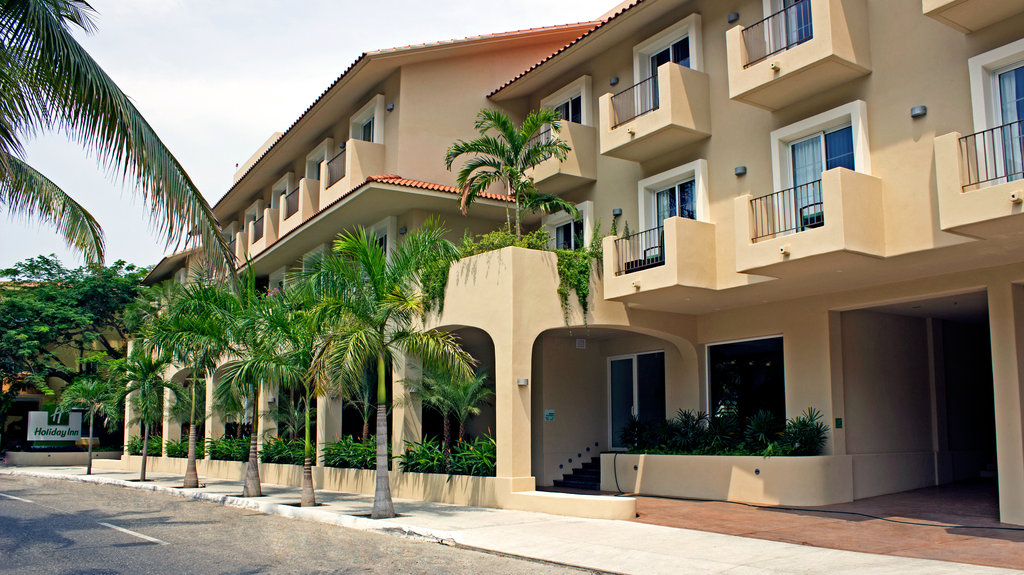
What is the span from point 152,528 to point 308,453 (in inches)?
146

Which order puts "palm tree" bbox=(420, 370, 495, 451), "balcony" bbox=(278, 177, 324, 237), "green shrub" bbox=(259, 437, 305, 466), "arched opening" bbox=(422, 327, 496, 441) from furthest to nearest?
"balcony" bbox=(278, 177, 324, 237)
"green shrub" bbox=(259, 437, 305, 466)
"arched opening" bbox=(422, 327, 496, 441)
"palm tree" bbox=(420, 370, 495, 451)

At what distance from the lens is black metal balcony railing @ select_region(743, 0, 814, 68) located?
50.0 ft

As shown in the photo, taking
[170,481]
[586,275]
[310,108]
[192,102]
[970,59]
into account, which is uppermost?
[310,108]

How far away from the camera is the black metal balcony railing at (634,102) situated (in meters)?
18.4

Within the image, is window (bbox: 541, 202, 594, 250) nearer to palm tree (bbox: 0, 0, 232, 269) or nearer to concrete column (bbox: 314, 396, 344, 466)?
concrete column (bbox: 314, 396, 344, 466)

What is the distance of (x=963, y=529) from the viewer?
1245 centimetres

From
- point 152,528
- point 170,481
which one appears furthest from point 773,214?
point 170,481

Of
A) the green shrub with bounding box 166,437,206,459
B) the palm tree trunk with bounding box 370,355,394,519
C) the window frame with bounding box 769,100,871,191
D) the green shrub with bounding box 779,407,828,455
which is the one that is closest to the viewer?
the window frame with bounding box 769,100,871,191

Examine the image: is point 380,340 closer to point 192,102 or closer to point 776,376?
point 192,102

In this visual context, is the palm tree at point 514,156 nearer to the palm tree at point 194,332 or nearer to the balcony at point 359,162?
the balcony at point 359,162

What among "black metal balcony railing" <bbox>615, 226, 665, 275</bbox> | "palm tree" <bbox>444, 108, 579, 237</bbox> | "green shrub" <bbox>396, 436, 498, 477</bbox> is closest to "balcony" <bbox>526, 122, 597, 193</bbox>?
"palm tree" <bbox>444, 108, 579, 237</bbox>

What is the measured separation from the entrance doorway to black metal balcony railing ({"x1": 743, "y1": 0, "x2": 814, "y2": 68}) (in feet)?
25.4

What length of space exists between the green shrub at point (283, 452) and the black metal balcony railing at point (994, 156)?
17648 millimetres

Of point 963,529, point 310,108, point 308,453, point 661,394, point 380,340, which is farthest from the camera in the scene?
point 310,108
